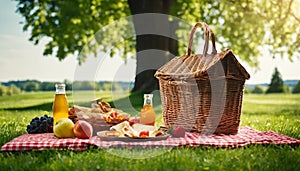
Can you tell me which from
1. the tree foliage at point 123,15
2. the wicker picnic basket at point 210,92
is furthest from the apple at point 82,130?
the tree foliage at point 123,15

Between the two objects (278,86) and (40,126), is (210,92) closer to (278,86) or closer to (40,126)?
(40,126)

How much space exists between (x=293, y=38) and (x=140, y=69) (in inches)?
183

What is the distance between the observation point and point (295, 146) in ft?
11.9

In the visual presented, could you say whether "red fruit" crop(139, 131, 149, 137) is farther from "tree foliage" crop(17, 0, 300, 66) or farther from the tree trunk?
"tree foliage" crop(17, 0, 300, 66)

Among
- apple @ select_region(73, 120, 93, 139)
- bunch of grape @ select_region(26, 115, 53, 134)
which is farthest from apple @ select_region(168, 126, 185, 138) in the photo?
bunch of grape @ select_region(26, 115, 53, 134)

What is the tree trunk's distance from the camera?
952 centimetres

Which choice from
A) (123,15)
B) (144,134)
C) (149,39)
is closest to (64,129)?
(144,134)

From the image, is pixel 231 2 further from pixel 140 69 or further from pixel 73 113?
pixel 73 113

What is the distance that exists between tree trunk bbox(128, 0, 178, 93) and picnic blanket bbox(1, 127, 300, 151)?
546 cm

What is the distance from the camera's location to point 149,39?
9867 mm

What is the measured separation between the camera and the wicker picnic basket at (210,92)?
4047 mm

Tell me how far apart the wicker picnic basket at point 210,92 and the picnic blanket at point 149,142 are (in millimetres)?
166

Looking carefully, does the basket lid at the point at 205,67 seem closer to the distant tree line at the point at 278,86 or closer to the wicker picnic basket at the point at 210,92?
the wicker picnic basket at the point at 210,92

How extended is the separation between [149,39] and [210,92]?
5.94m
